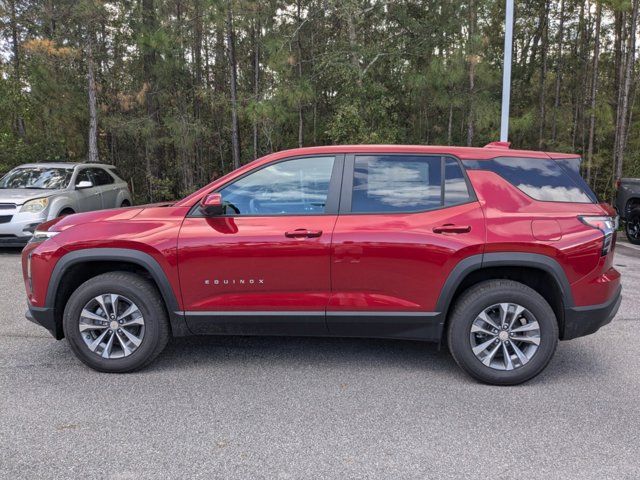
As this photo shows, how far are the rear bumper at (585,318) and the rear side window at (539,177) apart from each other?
79 centimetres

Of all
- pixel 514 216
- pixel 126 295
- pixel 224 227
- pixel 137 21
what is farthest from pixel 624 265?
pixel 137 21

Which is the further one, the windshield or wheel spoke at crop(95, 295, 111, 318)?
the windshield

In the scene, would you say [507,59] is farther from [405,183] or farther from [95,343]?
→ [95,343]

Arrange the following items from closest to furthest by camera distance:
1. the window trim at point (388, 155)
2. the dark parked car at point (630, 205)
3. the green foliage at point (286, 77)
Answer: the window trim at point (388, 155), the dark parked car at point (630, 205), the green foliage at point (286, 77)

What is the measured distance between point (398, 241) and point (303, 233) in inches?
26.8

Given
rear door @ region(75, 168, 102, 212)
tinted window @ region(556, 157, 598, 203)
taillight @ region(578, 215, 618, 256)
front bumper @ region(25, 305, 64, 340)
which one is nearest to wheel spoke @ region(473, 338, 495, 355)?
taillight @ region(578, 215, 618, 256)

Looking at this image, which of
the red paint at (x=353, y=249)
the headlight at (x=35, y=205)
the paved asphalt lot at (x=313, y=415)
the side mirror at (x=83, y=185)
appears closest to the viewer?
the paved asphalt lot at (x=313, y=415)

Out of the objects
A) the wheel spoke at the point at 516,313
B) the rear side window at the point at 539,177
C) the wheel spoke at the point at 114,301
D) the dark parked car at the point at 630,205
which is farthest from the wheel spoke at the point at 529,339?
the dark parked car at the point at 630,205

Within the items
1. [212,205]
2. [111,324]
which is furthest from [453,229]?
[111,324]

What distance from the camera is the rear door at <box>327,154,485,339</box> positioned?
3533mm

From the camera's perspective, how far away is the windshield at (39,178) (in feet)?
31.2

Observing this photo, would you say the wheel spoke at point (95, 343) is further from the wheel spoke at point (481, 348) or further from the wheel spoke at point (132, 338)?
the wheel spoke at point (481, 348)

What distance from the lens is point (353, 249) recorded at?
3551 mm

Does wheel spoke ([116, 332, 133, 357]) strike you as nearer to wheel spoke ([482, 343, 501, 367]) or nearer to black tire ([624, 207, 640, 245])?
wheel spoke ([482, 343, 501, 367])
